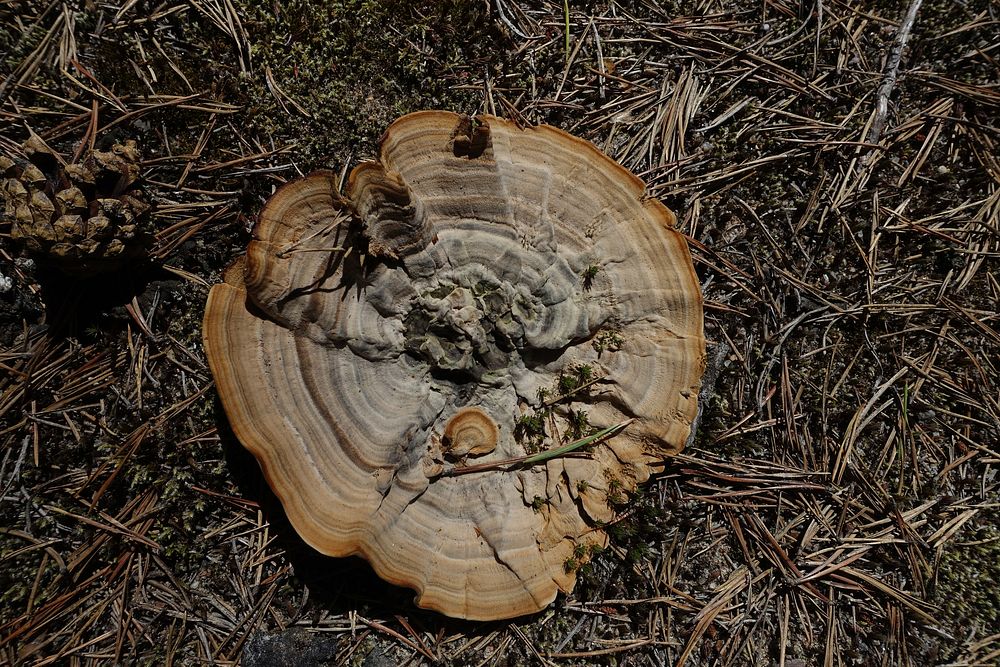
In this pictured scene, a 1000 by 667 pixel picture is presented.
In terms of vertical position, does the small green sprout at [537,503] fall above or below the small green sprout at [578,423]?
below

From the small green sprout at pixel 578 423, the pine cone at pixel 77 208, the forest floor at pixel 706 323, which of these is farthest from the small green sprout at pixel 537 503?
the pine cone at pixel 77 208

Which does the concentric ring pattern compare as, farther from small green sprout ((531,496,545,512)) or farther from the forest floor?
the forest floor

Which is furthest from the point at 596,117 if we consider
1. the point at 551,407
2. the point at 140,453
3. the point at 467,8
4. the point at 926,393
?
the point at 140,453

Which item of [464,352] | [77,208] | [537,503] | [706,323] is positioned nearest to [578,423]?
[537,503]

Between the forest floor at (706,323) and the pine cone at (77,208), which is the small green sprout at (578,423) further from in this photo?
the pine cone at (77,208)

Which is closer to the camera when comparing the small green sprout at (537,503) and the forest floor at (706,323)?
the small green sprout at (537,503)
